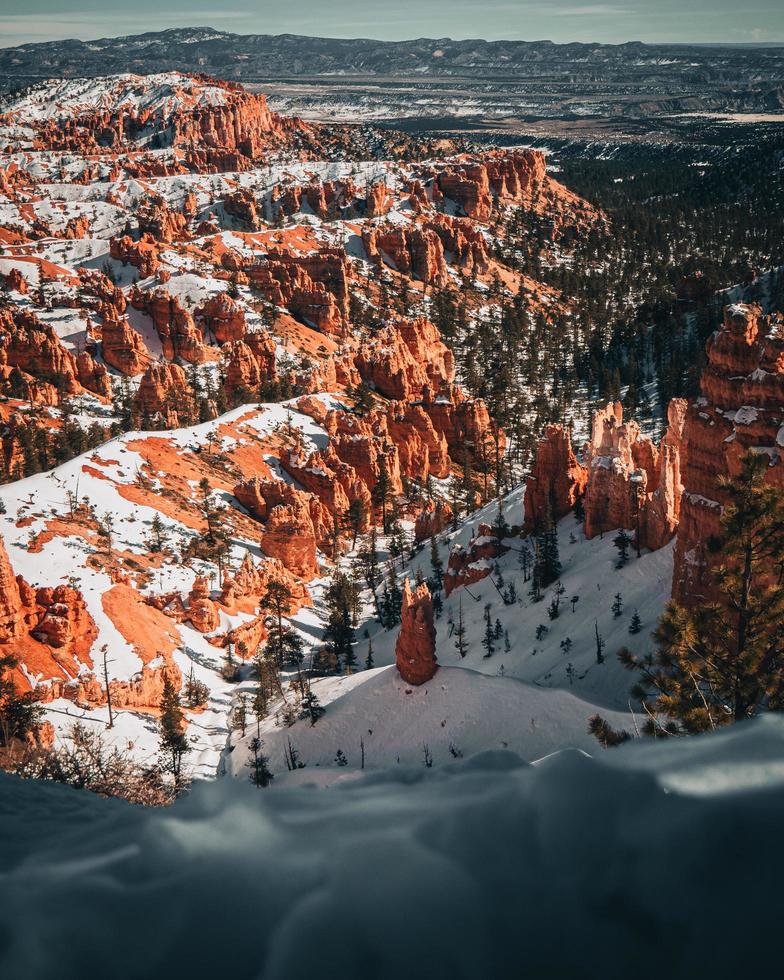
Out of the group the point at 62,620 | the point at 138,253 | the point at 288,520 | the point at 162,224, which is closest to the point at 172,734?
the point at 62,620

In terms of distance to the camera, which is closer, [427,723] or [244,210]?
[427,723]

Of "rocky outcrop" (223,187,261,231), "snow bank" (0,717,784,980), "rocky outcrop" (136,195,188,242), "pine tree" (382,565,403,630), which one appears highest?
"rocky outcrop" (223,187,261,231)

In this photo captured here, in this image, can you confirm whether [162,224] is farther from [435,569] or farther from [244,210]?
[435,569]

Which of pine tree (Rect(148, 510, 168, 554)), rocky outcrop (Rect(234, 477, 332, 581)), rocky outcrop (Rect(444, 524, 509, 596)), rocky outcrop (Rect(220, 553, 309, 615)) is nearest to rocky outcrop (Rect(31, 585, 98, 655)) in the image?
rocky outcrop (Rect(220, 553, 309, 615))

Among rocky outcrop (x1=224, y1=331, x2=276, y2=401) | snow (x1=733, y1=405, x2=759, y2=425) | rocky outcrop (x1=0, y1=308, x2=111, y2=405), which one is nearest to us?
snow (x1=733, y1=405, x2=759, y2=425)

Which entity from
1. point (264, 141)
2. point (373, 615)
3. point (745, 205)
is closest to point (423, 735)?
point (373, 615)

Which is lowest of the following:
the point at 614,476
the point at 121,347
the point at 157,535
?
the point at 157,535

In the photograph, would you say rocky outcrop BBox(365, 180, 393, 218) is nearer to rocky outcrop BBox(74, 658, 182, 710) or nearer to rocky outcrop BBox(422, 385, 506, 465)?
rocky outcrop BBox(422, 385, 506, 465)
